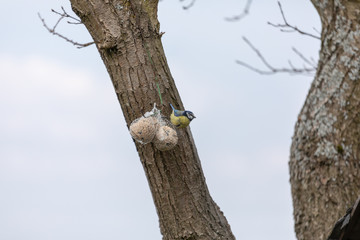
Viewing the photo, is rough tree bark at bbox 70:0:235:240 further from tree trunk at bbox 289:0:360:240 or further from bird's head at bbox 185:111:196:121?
tree trunk at bbox 289:0:360:240

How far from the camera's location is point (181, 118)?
9.05ft

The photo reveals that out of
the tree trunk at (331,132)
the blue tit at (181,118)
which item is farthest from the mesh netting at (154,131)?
the tree trunk at (331,132)

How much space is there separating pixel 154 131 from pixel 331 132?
879mm

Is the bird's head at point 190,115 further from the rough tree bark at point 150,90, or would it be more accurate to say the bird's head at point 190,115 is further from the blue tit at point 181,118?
the rough tree bark at point 150,90

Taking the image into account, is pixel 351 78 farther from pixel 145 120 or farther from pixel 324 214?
pixel 145 120

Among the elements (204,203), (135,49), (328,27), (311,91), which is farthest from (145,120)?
(328,27)

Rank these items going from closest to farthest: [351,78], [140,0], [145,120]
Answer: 1. [351,78]
2. [145,120]
3. [140,0]

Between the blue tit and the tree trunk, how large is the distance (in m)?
0.56

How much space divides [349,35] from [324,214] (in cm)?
87

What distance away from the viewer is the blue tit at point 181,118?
2762 mm

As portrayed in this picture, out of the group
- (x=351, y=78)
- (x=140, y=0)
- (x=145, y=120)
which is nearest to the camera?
(x=351, y=78)

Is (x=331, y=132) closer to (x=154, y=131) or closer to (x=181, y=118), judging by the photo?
(x=181, y=118)

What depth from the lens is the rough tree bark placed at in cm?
285

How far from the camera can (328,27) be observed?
2629 millimetres
